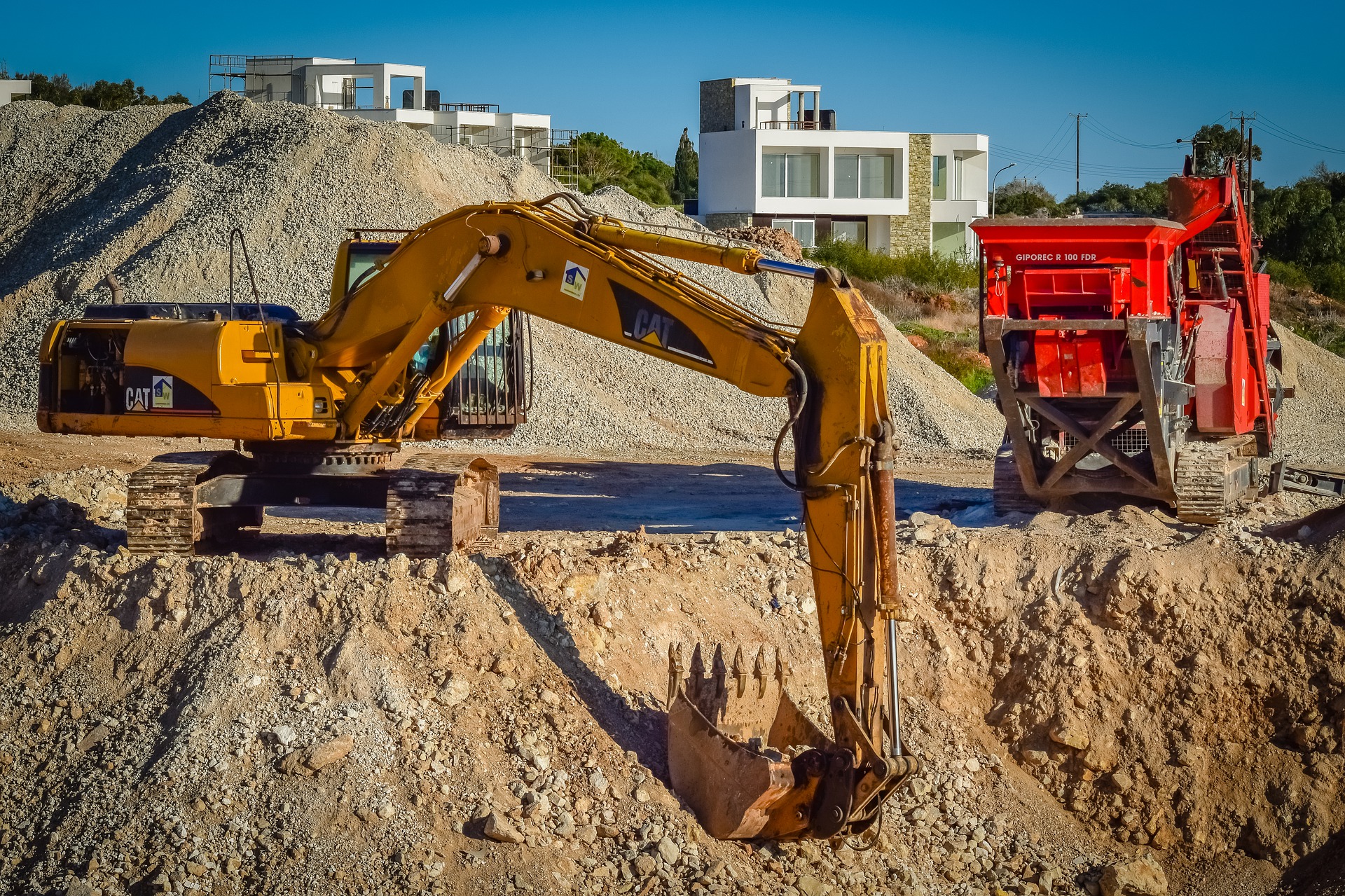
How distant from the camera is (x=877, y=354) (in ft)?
20.4

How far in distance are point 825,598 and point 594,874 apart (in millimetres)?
1696

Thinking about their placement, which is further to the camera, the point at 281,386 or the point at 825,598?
the point at 281,386

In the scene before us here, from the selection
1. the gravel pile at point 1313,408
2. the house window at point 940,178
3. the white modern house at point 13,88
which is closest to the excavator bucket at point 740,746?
the gravel pile at point 1313,408

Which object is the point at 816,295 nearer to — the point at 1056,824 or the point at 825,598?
the point at 825,598

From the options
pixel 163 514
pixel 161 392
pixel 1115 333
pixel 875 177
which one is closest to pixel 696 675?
pixel 163 514

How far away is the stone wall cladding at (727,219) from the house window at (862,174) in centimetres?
291

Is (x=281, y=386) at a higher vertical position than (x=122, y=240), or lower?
lower

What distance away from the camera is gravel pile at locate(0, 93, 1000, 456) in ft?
73.3

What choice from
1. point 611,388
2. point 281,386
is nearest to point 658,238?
point 281,386

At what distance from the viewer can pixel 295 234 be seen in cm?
2542

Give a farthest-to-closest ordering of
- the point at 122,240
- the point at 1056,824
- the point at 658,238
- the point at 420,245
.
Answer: the point at 122,240
the point at 420,245
the point at 1056,824
the point at 658,238

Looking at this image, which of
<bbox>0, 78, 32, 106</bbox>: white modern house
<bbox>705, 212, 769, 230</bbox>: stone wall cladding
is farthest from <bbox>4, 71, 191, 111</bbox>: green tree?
<bbox>705, 212, 769, 230</bbox>: stone wall cladding

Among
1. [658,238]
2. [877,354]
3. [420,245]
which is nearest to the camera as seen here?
[877,354]

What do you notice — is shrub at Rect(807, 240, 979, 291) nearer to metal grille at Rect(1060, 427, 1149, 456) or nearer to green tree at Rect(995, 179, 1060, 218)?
green tree at Rect(995, 179, 1060, 218)
